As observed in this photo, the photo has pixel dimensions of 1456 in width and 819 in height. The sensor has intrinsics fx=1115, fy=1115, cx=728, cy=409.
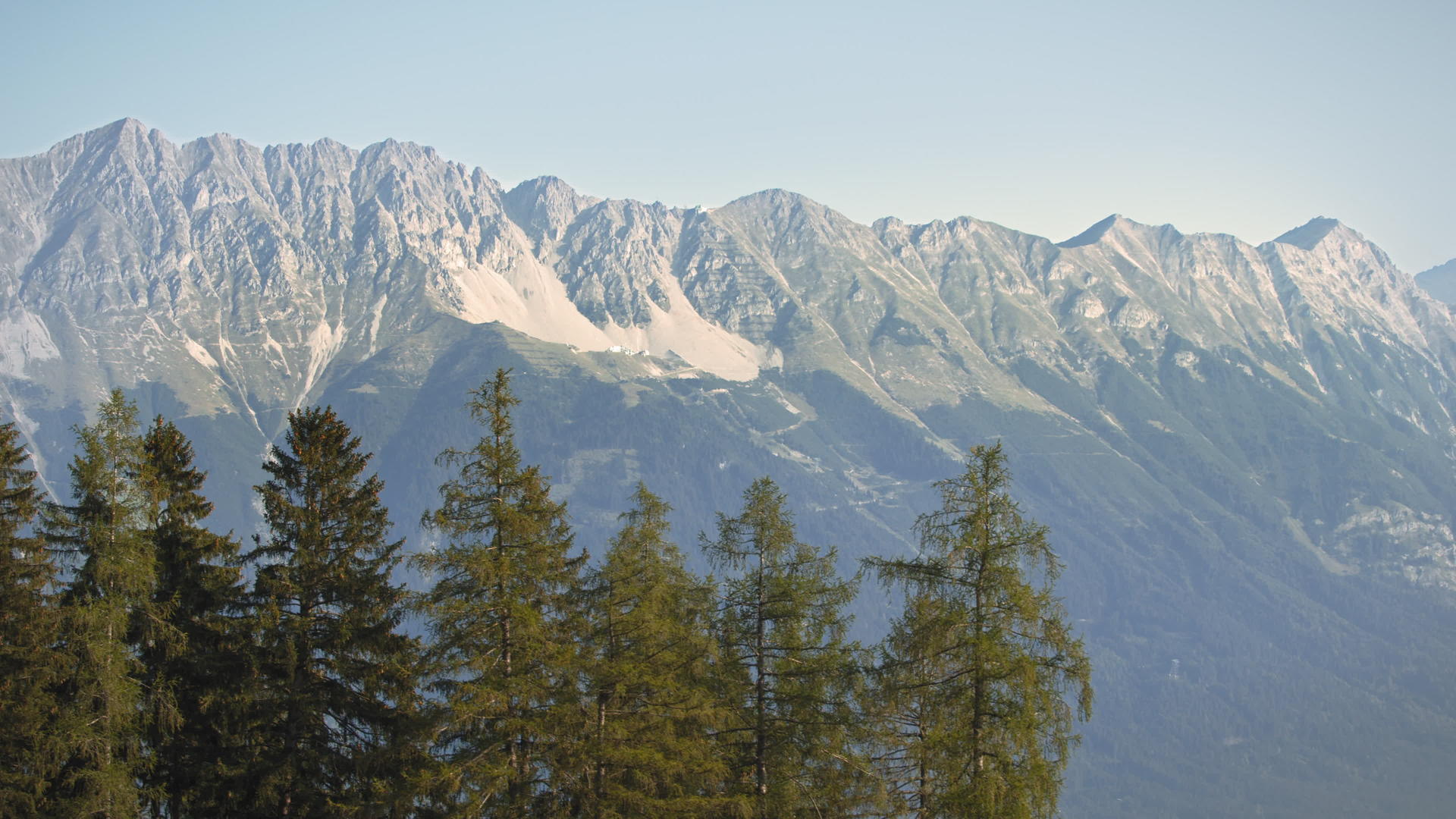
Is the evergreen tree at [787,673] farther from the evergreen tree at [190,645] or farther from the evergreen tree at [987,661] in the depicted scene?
the evergreen tree at [190,645]

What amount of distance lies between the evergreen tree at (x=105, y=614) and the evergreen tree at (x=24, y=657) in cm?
51

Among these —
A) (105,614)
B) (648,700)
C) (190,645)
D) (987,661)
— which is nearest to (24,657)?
(105,614)

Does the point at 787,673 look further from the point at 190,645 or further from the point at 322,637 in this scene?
the point at 190,645

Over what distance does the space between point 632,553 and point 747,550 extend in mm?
3569

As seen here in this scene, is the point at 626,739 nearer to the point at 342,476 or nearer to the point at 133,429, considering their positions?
the point at 342,476

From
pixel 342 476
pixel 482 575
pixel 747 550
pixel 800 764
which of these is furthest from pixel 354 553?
pixel 800 764

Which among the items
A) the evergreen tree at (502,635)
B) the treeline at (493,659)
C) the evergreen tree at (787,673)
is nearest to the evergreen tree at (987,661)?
the treeline at (493,659)

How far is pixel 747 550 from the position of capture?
104 ft

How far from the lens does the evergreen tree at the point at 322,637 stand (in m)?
32.6

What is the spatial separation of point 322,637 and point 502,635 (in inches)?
262

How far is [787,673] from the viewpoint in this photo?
30.6 meters

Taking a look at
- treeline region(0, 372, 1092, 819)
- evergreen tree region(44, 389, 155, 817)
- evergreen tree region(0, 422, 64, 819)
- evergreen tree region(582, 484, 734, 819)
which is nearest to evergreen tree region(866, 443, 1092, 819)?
treeline region(0, 372, 1092, 819)

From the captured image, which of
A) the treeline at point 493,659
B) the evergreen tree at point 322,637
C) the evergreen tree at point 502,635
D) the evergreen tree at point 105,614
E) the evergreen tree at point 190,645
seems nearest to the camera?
the treeline at point 493,659

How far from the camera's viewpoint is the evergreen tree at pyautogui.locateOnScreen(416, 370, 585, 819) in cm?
2858
